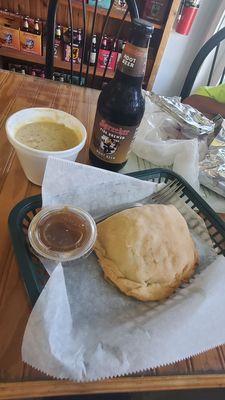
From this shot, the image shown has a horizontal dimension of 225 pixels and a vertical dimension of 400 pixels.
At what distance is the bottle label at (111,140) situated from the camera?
0.50m

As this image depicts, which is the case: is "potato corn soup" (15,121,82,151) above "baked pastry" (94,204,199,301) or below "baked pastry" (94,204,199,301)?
above

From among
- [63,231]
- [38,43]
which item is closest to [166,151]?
[63,231]

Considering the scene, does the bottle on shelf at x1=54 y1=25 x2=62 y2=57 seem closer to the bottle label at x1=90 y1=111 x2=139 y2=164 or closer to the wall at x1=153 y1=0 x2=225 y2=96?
the wall at x1=153 y1=0 x2=225 y2=96

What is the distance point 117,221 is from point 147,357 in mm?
197

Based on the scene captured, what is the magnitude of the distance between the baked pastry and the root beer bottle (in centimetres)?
13

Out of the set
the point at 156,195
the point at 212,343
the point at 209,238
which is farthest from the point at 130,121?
the point at 212,343

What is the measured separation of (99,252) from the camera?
1.43 ft

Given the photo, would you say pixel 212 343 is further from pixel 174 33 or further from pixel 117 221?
pixel 174 33

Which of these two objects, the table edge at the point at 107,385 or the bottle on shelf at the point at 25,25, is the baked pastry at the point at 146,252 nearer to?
the table edge at the point at 107,385

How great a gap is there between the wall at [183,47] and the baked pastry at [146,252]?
1.69 metres

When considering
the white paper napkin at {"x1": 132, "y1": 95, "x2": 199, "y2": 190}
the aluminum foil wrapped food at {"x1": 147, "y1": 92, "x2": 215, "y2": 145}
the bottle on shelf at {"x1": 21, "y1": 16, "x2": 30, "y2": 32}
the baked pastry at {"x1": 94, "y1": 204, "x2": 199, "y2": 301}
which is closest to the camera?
the baked pastry at {"x1": 94, "y1": 204, "x2": 199, "y2": 301}

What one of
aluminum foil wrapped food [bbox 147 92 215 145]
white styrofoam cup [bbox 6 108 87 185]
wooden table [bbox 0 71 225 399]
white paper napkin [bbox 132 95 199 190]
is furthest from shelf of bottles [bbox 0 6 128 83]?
wooden table [bbox 0 71 225 399]

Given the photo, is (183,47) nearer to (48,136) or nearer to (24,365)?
(48,136)

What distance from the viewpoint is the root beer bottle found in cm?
46
